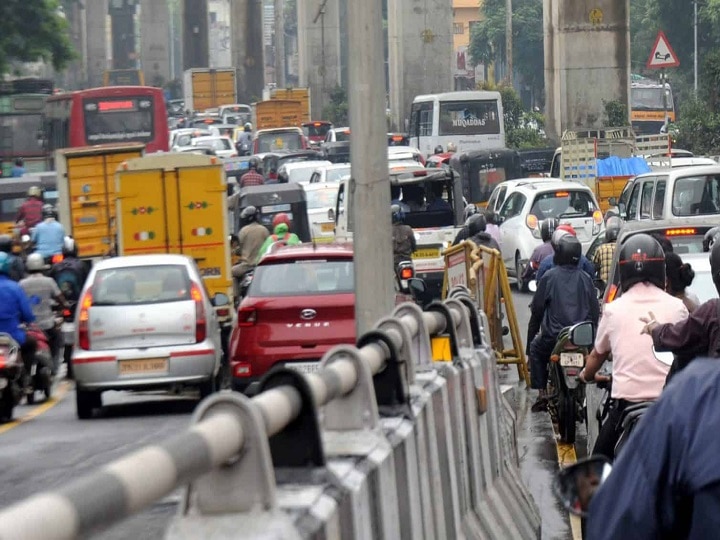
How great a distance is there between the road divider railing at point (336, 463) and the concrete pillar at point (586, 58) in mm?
36207

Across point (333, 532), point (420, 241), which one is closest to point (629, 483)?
point (333, 532)

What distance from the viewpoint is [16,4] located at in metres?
42.0

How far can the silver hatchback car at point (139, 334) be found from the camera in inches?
573

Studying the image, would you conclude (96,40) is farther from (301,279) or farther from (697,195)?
(301,279)

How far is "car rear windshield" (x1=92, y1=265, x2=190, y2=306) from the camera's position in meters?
14.9

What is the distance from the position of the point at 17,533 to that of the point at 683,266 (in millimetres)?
6867

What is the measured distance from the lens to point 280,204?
1045 inches

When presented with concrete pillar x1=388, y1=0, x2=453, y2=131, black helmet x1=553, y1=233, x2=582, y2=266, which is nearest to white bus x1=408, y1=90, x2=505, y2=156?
concrete pillar x1=388, y1=0, x2=453, y2=131

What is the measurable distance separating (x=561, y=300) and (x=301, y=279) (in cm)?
270

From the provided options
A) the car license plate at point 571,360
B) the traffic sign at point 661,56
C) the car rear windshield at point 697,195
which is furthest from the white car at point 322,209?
the car license plate at point 571,360

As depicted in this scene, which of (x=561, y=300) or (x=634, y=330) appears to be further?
(x=561, y=300)

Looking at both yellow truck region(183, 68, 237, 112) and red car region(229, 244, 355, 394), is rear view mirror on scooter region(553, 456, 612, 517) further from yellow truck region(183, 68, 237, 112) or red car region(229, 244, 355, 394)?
yellow truck region(183, 68, 237, 112)

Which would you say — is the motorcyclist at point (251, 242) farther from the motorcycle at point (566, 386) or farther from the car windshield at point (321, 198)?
the car windshield at point (321, 198)

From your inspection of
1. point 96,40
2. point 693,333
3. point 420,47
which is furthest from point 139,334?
point 96,40
